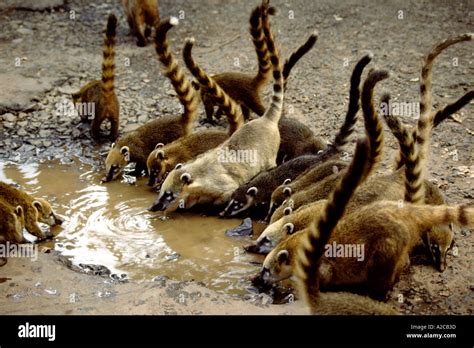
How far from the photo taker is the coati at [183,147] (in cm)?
646

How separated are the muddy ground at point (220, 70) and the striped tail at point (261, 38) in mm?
754

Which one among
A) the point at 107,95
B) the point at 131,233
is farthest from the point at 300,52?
the point at 131,233

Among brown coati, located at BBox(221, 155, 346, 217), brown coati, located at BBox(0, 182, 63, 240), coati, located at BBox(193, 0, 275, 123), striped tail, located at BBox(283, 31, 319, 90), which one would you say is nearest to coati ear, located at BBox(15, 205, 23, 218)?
brown coati, located at BBox(0, 182, 63, 240)

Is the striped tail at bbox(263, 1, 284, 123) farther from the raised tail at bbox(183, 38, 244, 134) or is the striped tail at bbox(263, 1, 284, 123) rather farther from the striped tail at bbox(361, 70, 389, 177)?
the striped tail at bbox(361, 70, 389, 177)

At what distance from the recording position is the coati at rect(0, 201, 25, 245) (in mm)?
5258

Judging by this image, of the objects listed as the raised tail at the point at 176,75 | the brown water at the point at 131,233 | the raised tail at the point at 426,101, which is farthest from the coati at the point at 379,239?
the raised tail at the point at 176,75

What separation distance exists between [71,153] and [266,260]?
127 inches

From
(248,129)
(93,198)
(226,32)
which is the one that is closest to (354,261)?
(248,129)

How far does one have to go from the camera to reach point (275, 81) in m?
6.50

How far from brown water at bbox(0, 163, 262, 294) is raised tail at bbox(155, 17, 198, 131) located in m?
0.92

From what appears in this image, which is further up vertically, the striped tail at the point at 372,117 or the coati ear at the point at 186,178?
the striped tail at the point at 372,117

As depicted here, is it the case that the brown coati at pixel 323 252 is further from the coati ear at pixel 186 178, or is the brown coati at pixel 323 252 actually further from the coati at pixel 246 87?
the coati at pixel 246 87

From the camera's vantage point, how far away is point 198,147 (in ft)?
21.9

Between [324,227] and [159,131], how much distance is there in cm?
373
